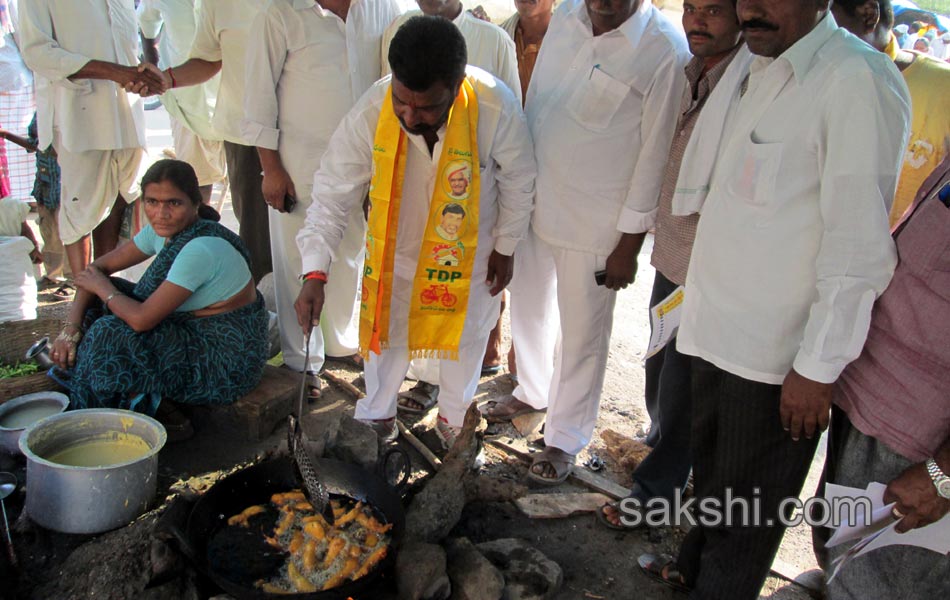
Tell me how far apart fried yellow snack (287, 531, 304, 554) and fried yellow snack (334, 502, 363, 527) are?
135 millimetres

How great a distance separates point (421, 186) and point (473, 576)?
1.55 meters

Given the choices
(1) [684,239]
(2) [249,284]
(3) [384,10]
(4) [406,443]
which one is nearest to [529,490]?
(4) [406,443]

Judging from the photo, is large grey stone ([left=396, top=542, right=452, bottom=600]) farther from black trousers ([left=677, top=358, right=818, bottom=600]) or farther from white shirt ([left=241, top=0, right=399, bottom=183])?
white shirt ([left=241, top=0, right=399, bottom=183])

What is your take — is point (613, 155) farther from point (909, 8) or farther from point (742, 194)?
point (909, 8)

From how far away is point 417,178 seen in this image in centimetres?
302

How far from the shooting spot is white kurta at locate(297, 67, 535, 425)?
2.91 meters

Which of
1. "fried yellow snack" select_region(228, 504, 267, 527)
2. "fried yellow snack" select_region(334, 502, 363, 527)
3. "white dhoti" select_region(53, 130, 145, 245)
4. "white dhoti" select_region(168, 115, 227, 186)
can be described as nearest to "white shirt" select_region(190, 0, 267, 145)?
"white dhoti" select_region(53, 130, 145, 245)

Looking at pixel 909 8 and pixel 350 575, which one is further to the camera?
pixel 909 8

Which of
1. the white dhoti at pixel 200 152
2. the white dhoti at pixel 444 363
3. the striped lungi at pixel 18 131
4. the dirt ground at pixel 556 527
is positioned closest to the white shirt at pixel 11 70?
the striped lungi at pixel 18 131

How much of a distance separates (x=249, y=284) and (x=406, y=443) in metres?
1.11

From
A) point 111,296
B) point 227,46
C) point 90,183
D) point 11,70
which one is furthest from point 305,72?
point 11,70

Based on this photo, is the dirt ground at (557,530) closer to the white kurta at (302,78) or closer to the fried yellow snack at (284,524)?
the fried yellow snack at (284,524)

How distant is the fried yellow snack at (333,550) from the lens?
2.50 metres

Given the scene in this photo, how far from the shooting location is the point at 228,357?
348cm
